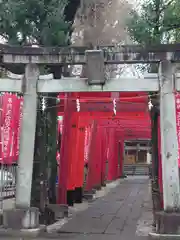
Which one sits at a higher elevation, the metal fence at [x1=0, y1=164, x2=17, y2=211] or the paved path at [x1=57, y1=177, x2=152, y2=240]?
the metal fence at [x1=0, y1=164, x2=17, y2=211]

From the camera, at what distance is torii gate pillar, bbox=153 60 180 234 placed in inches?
355

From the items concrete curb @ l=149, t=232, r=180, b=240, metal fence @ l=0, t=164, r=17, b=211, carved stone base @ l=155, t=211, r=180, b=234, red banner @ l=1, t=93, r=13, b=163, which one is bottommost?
concrete curb @ l=149, t=232, r=180, b=240

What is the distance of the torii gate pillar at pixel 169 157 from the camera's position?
29.6 feet

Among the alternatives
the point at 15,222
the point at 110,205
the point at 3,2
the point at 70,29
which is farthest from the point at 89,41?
the point at 110,205

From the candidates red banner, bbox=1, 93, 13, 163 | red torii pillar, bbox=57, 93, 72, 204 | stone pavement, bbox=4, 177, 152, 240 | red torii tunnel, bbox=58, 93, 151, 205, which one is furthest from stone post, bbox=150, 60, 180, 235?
red torii pillar, bbox=57, 93, 72, 204

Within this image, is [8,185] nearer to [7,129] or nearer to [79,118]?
[79,118]

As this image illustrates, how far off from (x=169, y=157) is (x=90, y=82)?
8.31 feet

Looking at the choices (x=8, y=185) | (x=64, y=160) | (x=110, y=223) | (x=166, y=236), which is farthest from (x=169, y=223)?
(x=8, y=185)

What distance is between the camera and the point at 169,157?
934 cm

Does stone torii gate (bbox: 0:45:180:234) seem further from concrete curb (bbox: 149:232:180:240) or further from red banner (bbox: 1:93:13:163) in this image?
concrete curb (bbox: 149:232:180:240)

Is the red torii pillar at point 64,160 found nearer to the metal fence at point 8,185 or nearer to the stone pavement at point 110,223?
the stone pavement at point 110,223

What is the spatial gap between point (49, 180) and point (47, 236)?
3062 mm

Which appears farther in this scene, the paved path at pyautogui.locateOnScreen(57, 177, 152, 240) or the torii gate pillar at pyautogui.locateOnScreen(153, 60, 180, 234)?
the paved path at pyautogui.locateOnScreen(57, 177, 152, 240)

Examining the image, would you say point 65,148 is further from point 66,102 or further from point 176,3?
point 176,3
